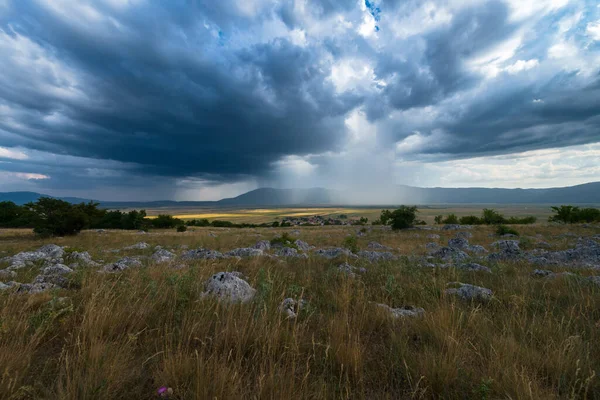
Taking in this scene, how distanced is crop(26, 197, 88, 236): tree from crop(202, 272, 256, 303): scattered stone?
29.6 metres

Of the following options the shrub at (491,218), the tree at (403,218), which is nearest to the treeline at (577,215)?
the shrub at (491,218)

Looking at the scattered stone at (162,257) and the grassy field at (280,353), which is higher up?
the grassy field at (280,353)

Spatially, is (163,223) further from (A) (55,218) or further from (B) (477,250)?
(B) (477,250)

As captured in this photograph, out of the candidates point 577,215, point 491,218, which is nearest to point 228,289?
point 491,218

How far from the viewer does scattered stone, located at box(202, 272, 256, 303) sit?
4477 mm

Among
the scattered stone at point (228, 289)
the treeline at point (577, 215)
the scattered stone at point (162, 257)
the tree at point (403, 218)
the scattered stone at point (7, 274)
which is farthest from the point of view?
the tree at point (403, 218)

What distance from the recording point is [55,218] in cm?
2459

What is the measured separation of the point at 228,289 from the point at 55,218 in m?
30.9

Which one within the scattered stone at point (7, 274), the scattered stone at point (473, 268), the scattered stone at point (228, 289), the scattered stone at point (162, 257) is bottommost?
the scattered stone at point (473, 268)

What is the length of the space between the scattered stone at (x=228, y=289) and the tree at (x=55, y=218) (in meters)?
29.6

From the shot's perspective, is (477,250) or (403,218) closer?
(477,250)

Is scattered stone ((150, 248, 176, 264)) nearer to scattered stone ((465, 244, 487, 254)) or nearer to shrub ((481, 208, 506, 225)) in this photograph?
scattered stone ((465, 244, 487, 254))

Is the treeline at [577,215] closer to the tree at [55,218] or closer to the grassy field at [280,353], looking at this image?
the grassy field at [280,353]

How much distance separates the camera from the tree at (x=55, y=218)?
24250mm
